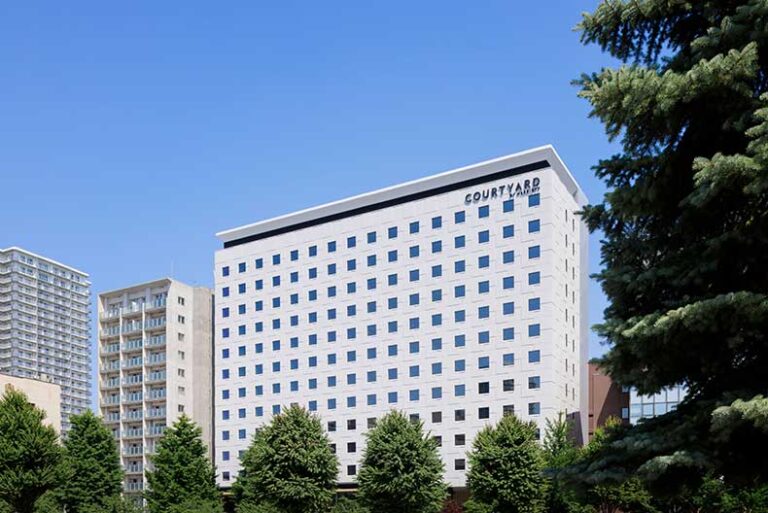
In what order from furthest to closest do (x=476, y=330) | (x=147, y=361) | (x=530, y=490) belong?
(x=147, y=361) < (x=476, y=330) < (x=530, y=490)

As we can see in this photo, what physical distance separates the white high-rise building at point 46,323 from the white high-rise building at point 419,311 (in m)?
94.1

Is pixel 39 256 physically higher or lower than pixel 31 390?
higher

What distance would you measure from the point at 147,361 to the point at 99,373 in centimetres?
805

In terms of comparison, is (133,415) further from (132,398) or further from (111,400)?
(111,400)

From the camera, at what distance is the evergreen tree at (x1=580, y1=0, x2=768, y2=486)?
938cm

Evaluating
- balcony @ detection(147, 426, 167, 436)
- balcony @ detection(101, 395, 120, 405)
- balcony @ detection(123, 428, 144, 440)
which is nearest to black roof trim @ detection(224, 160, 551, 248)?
balcony @ detection(147, 426, 167, 436)

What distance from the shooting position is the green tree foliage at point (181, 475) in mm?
52219

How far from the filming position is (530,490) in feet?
158

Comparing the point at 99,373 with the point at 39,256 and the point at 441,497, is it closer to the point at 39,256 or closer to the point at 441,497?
the point at 441,497

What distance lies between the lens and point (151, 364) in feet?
336

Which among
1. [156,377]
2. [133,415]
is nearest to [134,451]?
[133,415]

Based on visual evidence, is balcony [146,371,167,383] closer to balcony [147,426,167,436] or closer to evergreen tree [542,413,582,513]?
balcony [147,426,167,436]

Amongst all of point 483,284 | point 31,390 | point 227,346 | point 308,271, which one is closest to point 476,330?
point 483,284

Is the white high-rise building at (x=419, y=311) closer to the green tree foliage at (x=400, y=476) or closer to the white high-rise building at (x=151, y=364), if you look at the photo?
the white high-rise building at (x=151, y=364)
